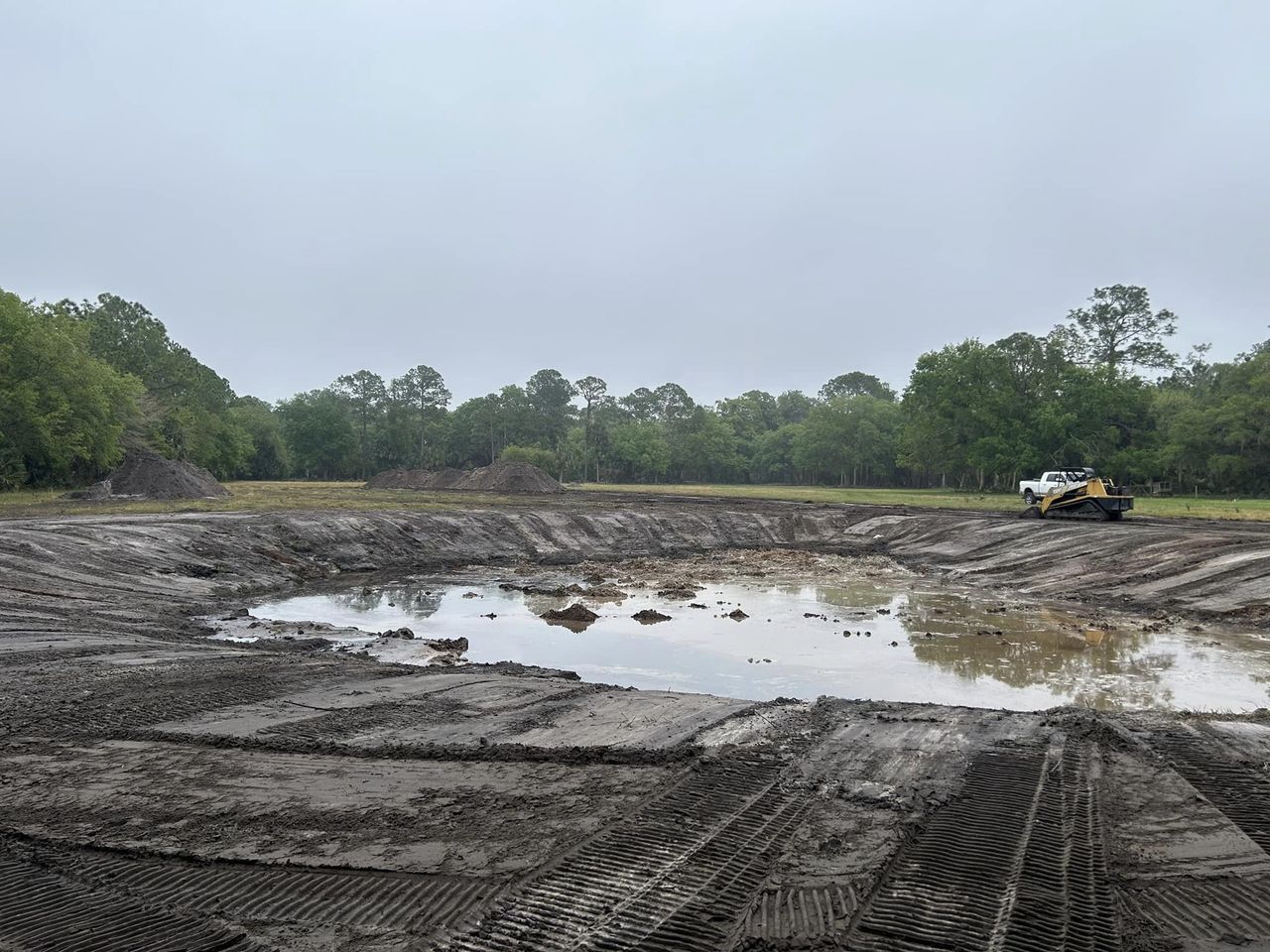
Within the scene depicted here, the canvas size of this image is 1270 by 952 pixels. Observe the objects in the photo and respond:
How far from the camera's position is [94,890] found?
4.70 meters

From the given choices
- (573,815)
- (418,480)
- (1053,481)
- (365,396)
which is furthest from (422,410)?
(573,815)

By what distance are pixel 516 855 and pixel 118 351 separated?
67.7 meters

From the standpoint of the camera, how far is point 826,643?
15.0 meters

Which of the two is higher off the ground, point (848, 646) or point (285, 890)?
point (285, 890)

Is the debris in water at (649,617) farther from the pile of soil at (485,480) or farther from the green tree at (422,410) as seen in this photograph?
the green tree at (422,410)

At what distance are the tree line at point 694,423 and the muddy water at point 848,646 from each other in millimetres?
33221

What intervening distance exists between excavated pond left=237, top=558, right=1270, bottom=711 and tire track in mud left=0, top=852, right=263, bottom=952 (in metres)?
7.74

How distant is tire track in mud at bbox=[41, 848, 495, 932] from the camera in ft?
14.7

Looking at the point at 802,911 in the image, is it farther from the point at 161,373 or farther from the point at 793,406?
the point at 793,406

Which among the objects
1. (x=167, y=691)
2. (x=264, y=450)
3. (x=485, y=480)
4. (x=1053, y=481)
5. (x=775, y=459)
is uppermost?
(x=775, y=459)

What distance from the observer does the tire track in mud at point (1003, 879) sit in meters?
4.23

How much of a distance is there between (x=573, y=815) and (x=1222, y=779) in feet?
17.5

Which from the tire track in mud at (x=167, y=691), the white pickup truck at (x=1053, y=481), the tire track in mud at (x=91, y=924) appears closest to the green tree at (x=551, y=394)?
the white pickup truck at (x=1053, y=481)

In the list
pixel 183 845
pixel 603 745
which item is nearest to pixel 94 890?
pixel 183 845
